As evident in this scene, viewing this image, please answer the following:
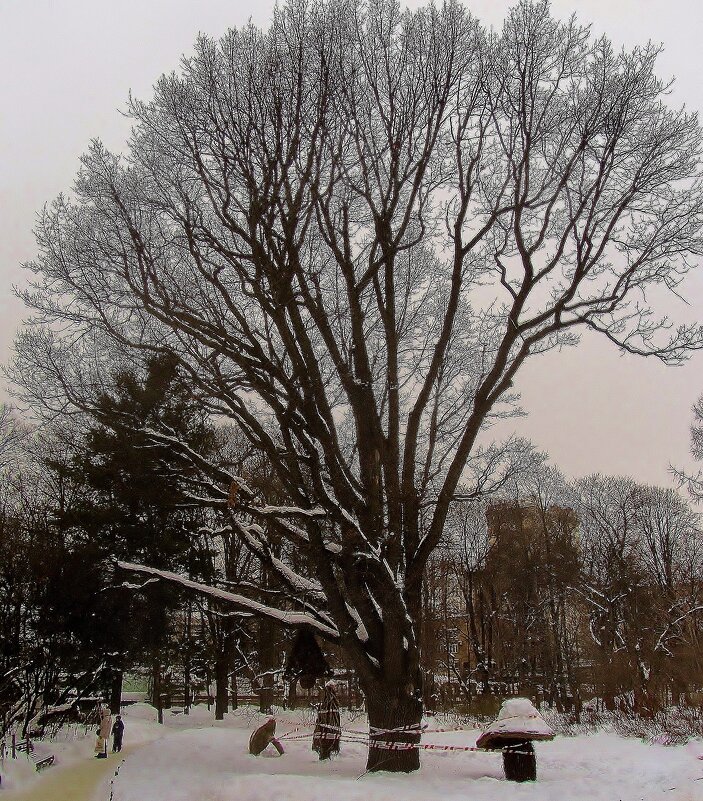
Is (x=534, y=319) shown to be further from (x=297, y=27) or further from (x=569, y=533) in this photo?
(x=569, y=533)

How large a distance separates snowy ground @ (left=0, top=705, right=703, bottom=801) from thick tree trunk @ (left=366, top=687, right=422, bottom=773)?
0.70ft

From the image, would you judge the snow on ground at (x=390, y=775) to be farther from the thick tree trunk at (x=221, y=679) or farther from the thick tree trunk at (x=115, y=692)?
the thick tree trunk at (x=221, y=679)

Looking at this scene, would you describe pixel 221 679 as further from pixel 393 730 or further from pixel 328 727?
pixel 393 730

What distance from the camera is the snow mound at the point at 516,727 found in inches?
356

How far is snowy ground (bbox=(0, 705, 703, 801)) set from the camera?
25.1ft

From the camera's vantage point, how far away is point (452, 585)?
4116 cm

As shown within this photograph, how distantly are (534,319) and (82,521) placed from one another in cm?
1611

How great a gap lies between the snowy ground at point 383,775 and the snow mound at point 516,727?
48 centimetres

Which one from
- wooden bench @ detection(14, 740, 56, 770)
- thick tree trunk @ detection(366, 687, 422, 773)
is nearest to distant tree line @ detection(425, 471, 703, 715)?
wooden bench @ detection(14, 740, 56, 770)

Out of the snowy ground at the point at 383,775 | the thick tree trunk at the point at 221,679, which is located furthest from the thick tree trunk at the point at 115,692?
the snowy ground at the point at 383,775

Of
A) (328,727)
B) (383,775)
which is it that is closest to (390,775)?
(383,775)

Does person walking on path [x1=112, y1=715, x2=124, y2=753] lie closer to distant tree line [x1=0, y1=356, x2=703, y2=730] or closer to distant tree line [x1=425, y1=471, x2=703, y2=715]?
distant tree line [x1=0, y1=356, x2=703, y2=730]

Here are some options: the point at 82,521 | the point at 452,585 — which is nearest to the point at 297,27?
the point at 82,521

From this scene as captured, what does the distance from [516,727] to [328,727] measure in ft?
10.1
